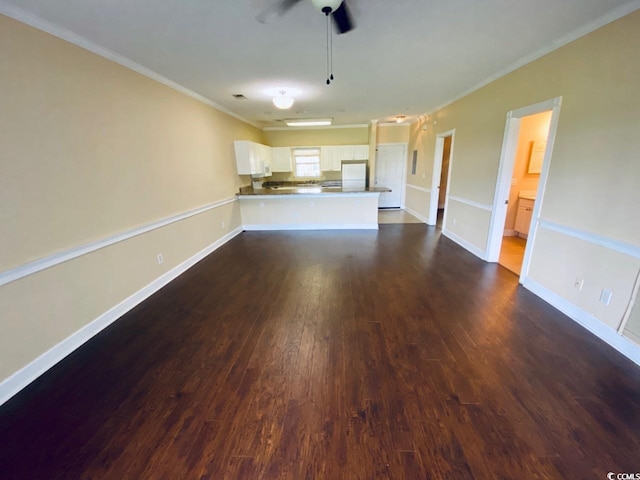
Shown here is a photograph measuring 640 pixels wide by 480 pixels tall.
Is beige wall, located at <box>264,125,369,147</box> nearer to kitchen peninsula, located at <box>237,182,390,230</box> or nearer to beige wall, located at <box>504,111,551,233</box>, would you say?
kitchen peninsula, located at <box>237,182,390,230</box>

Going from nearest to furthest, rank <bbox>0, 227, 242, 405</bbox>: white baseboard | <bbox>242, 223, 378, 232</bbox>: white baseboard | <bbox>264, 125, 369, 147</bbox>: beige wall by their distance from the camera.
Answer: <bbox>0, 227, 242, 405</bbox>: white baseboard → <bbox>242, 223, 378, 232</bbox>: white baseboard → <bbox>264, 125, 369, 147</bbox>: beige wall

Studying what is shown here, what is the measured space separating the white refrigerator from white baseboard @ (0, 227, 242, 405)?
14.7 feet

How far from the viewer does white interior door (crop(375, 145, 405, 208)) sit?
8.02 m

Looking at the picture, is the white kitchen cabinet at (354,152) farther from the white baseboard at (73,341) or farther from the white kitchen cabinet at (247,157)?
the white baseboard at (73,341)

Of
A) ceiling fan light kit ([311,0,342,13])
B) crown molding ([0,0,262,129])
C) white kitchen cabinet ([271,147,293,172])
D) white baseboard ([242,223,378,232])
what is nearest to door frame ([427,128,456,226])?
white baseboard ([242,223,378,232])

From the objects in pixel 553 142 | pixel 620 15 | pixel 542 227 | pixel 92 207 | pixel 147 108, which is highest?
pixel 620 15

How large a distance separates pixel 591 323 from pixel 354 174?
518cm

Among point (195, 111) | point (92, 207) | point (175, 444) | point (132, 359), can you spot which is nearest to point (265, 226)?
point (195, 111)

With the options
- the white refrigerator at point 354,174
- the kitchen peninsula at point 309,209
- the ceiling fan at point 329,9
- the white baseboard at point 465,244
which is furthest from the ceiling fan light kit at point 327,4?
the white refrigerator at point 354,174

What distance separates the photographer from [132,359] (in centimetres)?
211

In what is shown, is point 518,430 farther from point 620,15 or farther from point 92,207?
point 92,207

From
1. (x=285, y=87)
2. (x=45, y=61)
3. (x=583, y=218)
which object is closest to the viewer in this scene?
(x=45, y=61)

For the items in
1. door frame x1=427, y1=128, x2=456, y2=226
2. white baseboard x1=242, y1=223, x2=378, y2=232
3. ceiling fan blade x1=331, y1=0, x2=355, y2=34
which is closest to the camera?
ceiling fan blade x1=331, y1=0, x2=355, y2=34

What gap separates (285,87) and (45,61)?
2610 mm
